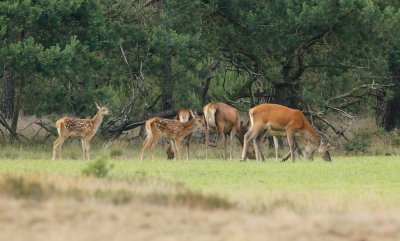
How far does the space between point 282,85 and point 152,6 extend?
556cm

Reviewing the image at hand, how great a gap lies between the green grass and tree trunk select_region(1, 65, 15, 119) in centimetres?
821

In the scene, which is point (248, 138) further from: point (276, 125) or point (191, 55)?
point (191, 55)

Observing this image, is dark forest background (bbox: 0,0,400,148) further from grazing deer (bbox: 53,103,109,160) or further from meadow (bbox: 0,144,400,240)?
meadow (bbox: 0,144,400,240)

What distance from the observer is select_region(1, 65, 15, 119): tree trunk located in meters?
35.8

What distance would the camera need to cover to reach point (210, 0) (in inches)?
1406

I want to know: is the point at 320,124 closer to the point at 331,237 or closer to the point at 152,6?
the point at 152,6

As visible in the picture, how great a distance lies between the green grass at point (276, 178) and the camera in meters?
16.3

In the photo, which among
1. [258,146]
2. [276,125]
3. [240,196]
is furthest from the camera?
[258,146]

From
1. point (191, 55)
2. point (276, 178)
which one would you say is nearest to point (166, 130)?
point (191, 55)

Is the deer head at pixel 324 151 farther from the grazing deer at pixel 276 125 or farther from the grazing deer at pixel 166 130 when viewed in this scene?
the grazing deer at pixel 166 130

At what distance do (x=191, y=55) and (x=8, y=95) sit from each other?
275 inches

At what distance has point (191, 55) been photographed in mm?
34250

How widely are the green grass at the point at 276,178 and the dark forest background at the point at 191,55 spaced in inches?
212

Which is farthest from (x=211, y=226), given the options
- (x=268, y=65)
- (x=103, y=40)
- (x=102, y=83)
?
(x=102, y=83)
